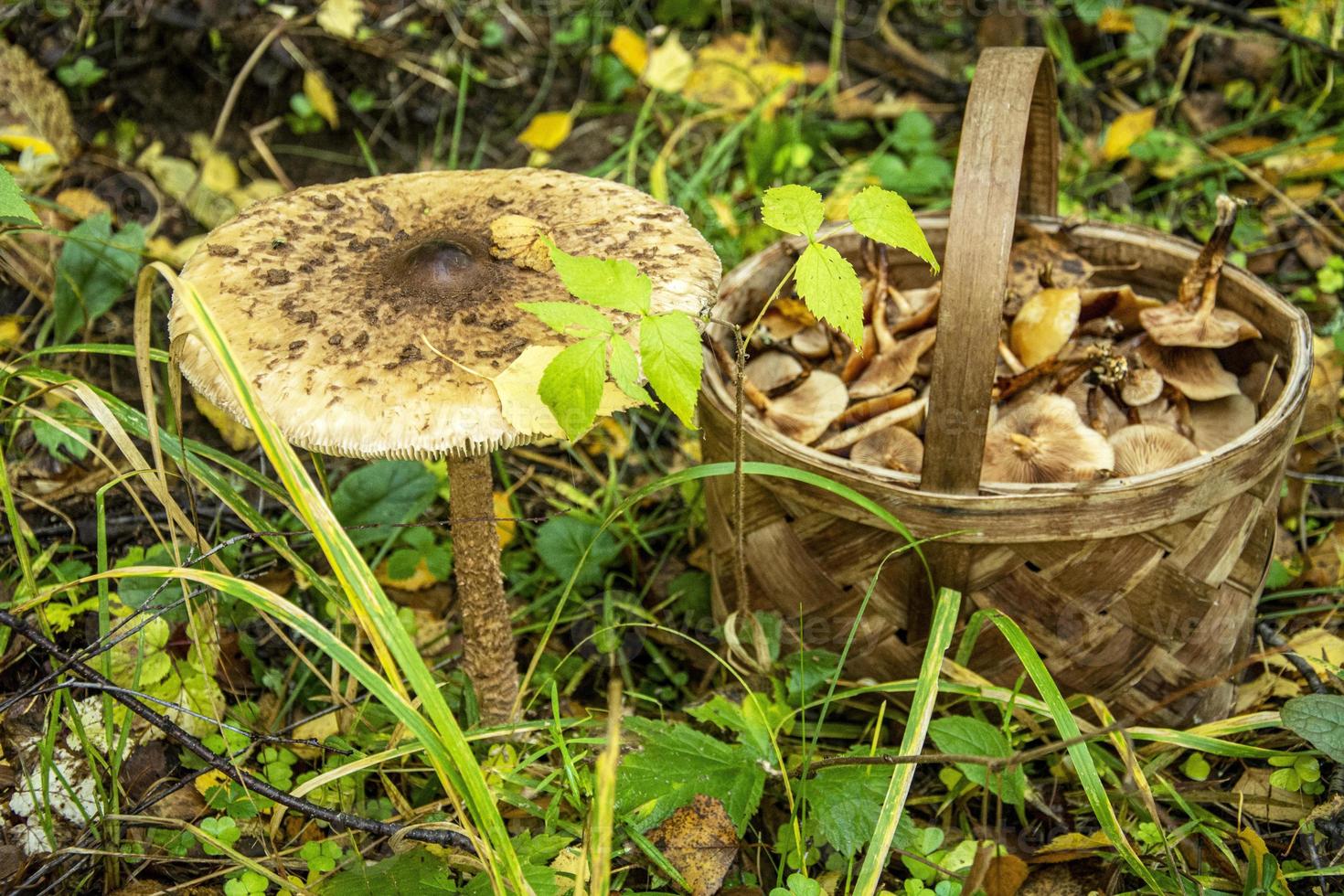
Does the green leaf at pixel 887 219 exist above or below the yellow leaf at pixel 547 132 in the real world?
above

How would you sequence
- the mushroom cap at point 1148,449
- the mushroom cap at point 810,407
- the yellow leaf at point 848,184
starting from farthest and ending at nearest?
1. the yellow leaf at point 848,184
2. the mushroom cap at point 810,407
3. the mushroom cap at point 1148,449

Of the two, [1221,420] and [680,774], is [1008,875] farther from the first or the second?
[1221,420]

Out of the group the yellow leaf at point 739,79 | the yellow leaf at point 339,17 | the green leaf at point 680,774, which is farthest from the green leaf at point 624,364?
the yellow leaf at point 339,17

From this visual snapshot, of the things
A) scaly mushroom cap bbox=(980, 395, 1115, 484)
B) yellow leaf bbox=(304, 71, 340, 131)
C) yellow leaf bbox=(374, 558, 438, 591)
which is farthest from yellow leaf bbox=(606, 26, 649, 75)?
scaly mushroom cap bbox=(980, 395, 1115, 484)

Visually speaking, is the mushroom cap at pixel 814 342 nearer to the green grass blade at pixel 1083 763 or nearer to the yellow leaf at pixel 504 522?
the yellow leaf at pixel 504 522

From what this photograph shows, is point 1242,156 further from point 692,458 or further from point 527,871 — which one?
point 527,871

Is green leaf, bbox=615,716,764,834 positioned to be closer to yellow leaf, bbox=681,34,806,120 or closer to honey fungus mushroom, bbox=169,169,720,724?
honey fungus mushroom, bbox=169,169,720,724

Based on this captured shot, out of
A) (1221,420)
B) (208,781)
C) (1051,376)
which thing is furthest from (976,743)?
(208,781)

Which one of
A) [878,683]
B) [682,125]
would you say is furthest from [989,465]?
[682,125]
